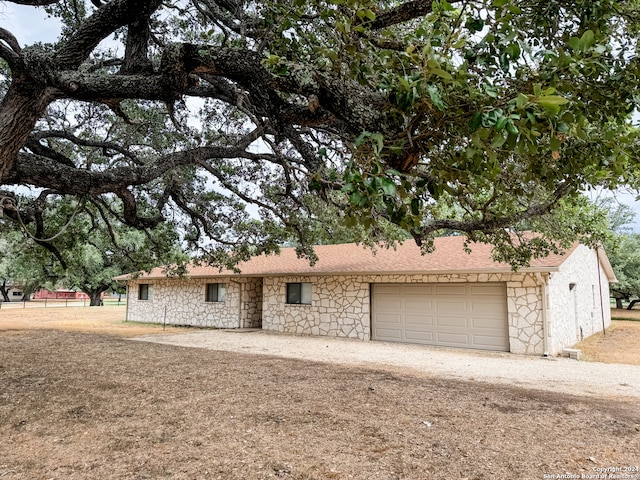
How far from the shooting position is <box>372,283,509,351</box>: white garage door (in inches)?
461

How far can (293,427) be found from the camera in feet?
15.4

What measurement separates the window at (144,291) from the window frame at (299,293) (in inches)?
353

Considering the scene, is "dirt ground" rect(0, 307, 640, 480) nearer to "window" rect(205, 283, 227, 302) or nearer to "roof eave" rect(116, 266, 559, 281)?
"roof eave" rect(116, 266, 559, 281)

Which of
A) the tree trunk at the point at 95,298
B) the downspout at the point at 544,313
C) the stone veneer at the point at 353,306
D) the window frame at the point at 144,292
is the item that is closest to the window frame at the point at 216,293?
the stone veneer at the point at 353,306

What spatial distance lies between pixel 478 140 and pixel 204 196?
922 cm

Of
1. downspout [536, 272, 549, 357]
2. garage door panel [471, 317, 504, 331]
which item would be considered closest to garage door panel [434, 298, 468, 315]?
garage door panel [471, 317, 504, 331]

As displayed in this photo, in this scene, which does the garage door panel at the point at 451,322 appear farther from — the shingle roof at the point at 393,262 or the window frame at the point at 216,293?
the window frame at the point at 216,293

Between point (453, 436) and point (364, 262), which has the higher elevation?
point (364, 262)

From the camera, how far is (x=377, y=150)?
2.14 metres

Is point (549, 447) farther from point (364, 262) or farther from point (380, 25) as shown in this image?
point (364, 262)

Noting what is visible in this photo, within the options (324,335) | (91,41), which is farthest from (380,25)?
(324,335)

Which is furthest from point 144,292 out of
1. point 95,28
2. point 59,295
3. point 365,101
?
point 59,295

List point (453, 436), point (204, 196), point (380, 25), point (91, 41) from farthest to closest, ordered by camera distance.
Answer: point (204, 196)
point (91, 41)
point (453, 436)
point (380, 25)

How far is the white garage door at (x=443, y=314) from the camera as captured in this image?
1170 cm
